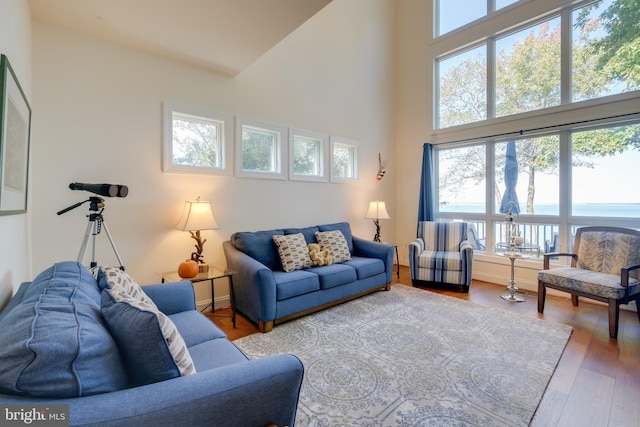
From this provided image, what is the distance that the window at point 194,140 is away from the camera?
2900 mm

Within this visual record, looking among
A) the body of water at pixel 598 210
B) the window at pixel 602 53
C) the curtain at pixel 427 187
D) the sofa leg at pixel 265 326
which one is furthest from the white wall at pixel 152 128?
the window at pixel 602 53

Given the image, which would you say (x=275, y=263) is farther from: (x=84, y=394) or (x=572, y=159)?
(x=572, y=159)

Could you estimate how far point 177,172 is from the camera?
2.95 m

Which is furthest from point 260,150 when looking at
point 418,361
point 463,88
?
point 463,88

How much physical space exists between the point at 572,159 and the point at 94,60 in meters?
5.60

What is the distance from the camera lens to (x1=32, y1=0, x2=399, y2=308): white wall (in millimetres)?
2346

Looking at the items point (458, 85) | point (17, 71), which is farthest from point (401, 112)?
point (17, 71)

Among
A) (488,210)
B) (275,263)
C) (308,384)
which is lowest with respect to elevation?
(308,384)

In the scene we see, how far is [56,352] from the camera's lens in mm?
720

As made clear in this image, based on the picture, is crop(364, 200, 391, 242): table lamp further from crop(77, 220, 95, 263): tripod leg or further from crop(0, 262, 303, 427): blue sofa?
crop(0, 262, 303, 427): blue sofa

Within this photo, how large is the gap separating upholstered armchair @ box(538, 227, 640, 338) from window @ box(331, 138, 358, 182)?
2.87 m

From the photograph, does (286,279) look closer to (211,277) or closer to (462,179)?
(211,277)

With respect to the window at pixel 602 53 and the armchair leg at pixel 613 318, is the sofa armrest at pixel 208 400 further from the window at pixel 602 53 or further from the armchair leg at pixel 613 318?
the window at pixel 602 53

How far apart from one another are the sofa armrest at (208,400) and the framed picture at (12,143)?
1.08 m
